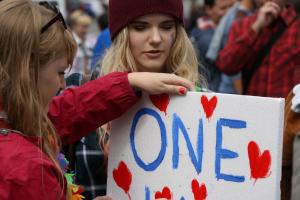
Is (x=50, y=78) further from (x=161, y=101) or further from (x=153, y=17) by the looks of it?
(x=153, y=17)

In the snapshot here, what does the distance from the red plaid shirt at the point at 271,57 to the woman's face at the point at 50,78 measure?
2422 mm

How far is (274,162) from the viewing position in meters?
1.89

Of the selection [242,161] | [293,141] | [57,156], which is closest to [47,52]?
[57,156]

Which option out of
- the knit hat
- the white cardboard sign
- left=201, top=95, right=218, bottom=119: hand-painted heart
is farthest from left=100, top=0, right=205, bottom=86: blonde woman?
left=201, top=95, right=218, bottom=119: hand-painted heart

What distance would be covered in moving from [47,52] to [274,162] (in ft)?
2.26

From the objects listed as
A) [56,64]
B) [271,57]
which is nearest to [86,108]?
[56,64]

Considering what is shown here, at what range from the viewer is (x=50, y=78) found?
1.94m

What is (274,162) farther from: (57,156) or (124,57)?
(124,57)

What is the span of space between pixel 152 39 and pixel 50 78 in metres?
0.63

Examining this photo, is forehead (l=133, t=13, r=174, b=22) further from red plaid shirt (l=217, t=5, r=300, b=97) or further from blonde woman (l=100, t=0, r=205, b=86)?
red plaid shirt (l=217, t=5, r=300, b=97)

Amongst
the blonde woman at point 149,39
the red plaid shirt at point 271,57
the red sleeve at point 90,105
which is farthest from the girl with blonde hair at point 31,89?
the red plaid shirt at point 271,57

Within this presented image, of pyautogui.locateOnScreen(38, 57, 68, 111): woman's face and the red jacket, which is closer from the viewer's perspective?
pyautogui.locateOnScreen(38, 57, 68, 111): woman's face

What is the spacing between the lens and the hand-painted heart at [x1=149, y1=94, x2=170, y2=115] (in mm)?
2168

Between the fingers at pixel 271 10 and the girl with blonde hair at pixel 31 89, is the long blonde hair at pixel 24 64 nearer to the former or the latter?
the girl with blonde hair at pixel 31 89
